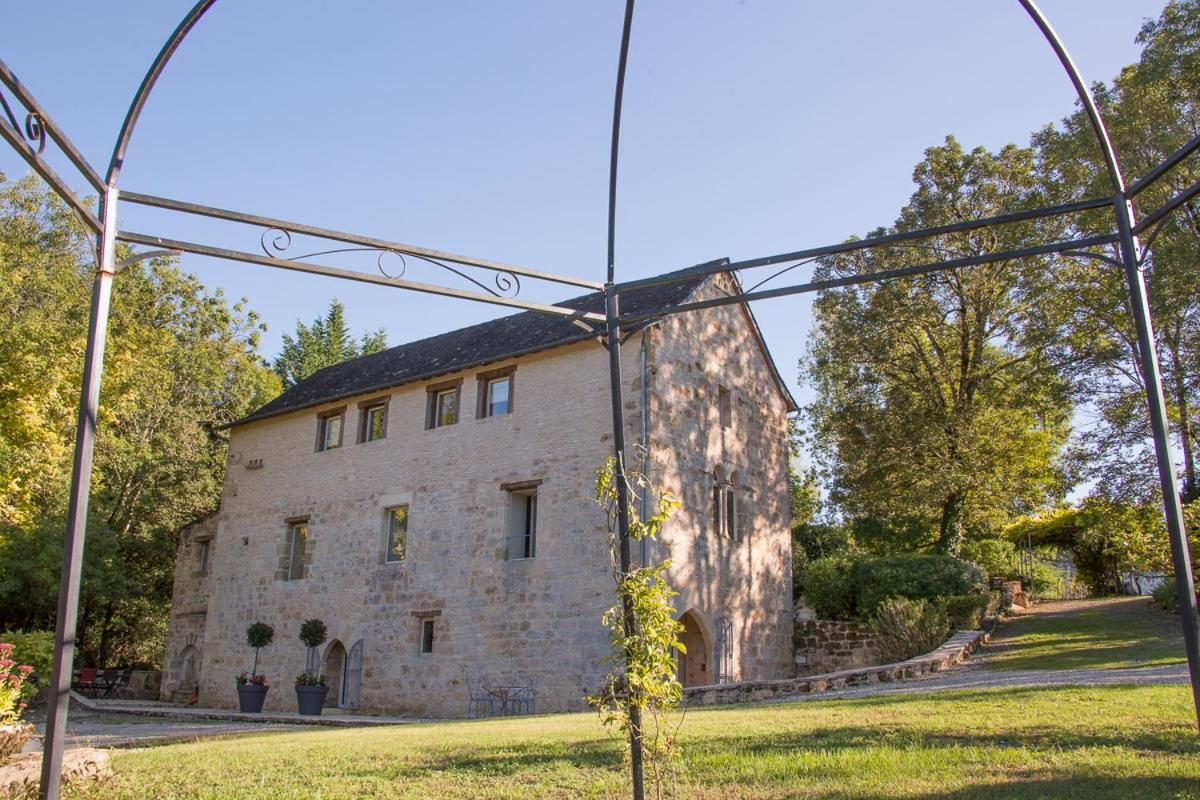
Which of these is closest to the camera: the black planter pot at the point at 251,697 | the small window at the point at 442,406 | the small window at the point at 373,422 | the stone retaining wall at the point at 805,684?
the stone retaining wall at the point at 805,684

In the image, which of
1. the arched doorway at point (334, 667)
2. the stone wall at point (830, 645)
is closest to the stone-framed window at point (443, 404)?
the arched doorway at point (334, 667)

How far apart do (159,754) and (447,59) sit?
7745 millimetres

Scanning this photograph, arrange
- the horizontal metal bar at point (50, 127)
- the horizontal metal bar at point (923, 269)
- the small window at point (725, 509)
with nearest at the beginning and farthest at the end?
1. the horizontal metal bar at point (50, 127)
2. the horizontal metal bar at point (923, 269)
3. the small window at point (725, 509)

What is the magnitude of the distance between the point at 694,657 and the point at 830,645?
4423mm

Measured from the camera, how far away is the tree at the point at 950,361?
78.7ft

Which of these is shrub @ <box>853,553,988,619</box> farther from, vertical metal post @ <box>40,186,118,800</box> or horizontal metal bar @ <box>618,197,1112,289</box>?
vertical metal post @ <box>40,186,118,800</box>

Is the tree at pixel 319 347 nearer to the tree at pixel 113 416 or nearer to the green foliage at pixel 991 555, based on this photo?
the tree at pixel 113 416

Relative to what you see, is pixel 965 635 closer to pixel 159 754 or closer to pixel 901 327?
pixel 901 327

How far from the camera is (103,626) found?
3206cm

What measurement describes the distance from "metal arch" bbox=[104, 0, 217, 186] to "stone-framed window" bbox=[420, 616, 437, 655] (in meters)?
14.9

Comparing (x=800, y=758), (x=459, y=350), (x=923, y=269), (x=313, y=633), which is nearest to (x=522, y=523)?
(x=459, y=350)

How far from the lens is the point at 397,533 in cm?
2100

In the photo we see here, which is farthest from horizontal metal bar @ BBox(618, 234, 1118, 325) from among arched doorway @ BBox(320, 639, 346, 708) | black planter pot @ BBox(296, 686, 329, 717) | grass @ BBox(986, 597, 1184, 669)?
arched doorway @ BBox(320, 639, 346, 708)

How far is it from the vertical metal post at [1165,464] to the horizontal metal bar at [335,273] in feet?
11.3
